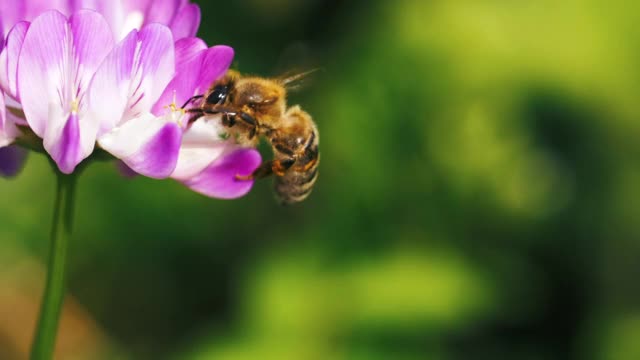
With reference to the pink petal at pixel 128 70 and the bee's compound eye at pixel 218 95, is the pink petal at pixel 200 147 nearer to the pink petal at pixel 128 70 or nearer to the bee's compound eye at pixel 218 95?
the bee's compound eye at pixel 218 95

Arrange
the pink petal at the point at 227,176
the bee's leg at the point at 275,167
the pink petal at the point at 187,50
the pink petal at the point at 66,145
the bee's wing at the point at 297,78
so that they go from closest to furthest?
the pink petal at the point at 66,145
the pink petal at the point at 187,50
the pink petal at the point at 227,176
the bee's leg at the point at 275,167
the bee's wing at the point at 297,78

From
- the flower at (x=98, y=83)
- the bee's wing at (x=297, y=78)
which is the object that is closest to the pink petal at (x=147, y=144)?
the flower at (x=98, y=83)

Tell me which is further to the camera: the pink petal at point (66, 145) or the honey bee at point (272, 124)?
the honey bee at point (272, 124)

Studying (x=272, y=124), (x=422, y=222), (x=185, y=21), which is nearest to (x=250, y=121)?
(x=272, y=124)

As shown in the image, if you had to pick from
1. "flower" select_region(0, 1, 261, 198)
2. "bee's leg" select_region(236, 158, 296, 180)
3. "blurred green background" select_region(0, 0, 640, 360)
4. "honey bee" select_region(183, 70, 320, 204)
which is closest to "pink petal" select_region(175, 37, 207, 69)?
"flower" select_region(0, 1, 261, 198)

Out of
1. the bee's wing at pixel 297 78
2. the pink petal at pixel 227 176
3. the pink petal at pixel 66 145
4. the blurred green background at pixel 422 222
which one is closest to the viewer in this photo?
the pink petal at pixel 66 145

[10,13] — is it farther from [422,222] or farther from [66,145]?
[422,222]

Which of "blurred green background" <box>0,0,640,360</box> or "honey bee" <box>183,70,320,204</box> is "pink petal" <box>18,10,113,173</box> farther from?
"blurred green background" <box>0,0,640,360</box>
